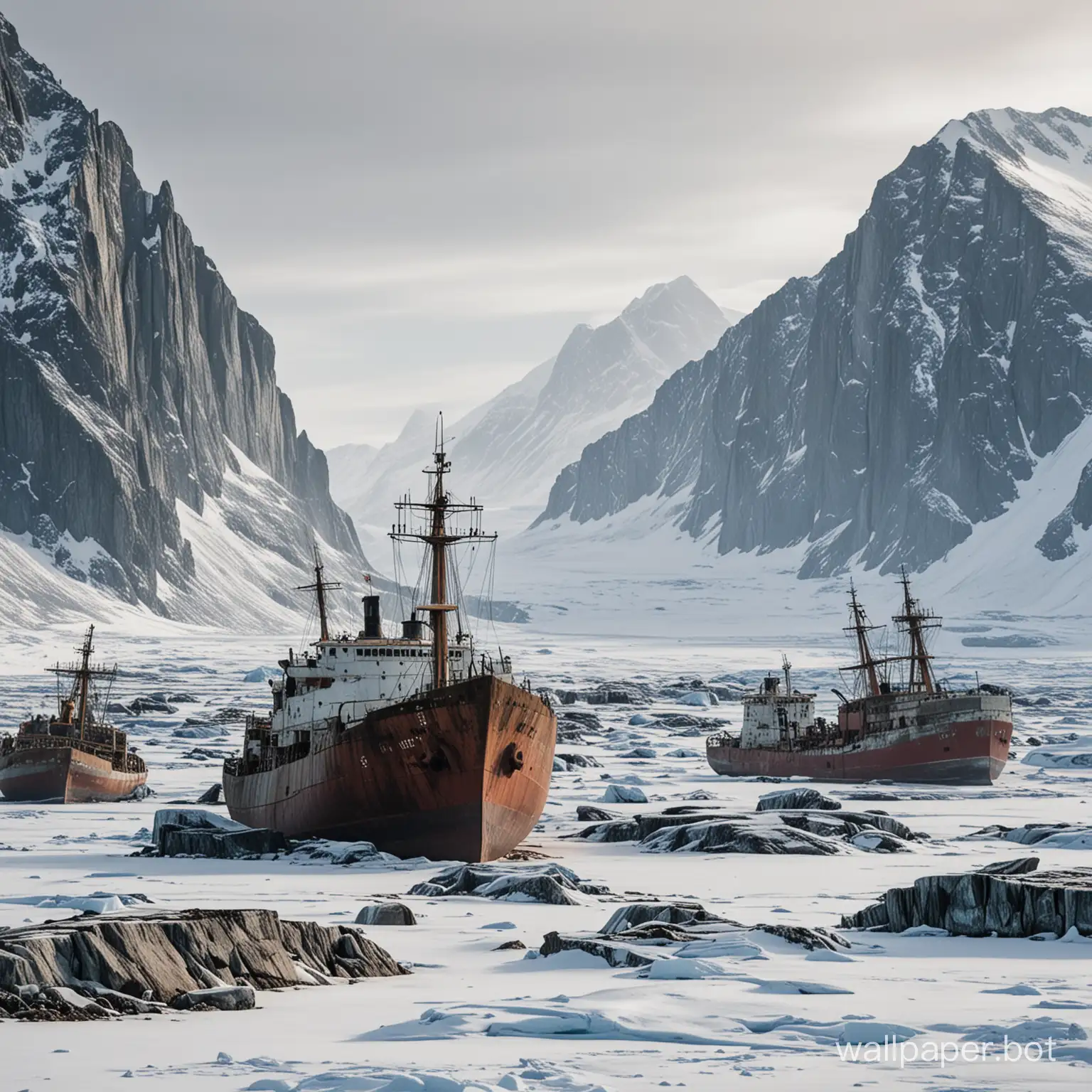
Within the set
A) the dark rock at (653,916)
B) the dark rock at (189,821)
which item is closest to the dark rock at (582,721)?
the dark rock at (189,821)

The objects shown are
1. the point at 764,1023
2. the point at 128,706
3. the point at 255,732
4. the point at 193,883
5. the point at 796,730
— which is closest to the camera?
the point at 764,1023

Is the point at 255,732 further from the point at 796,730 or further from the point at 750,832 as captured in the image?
the point at 796,730

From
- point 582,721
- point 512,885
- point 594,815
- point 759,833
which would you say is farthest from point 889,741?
point 512,885

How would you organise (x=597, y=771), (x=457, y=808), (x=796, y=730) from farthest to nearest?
(x=796, y=730), (x=597, y=771), (x=457, y=808)

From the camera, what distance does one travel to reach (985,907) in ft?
93.3

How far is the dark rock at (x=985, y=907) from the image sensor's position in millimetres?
28125

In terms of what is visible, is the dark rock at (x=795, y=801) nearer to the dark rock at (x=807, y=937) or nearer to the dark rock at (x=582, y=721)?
the dark rock at (x=807, y=937)

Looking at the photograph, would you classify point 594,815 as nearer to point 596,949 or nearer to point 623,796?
point 623,796

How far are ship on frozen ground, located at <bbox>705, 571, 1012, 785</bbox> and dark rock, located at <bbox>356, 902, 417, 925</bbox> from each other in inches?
2153

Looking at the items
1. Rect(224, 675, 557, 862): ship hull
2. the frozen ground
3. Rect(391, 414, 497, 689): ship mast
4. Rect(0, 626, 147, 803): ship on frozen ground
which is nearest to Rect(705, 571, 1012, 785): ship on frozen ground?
Rect(0, 626, 147, 803): ship on frozen ground

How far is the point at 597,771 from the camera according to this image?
83.6 m

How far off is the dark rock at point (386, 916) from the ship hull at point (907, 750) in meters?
54.6

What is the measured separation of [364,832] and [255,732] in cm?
1212

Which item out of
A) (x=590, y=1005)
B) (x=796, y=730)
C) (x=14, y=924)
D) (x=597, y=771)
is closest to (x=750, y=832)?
(x=14, y=924)
